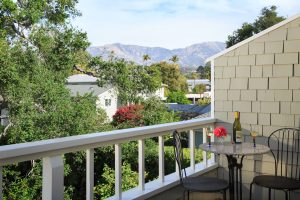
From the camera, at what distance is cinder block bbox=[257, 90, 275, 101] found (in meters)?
4.13

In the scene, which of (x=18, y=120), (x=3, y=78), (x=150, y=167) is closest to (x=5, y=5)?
(x=3, y=78)

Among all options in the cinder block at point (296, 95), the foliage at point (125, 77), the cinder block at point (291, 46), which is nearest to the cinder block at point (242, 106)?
the cinder block at point (296, 95)

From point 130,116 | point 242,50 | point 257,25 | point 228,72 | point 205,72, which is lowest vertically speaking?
point 130,116

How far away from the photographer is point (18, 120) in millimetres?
11125

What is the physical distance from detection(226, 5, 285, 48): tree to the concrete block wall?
54.5 ft

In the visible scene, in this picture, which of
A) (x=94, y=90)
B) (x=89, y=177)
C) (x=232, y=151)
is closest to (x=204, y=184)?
(x=232, y=151)

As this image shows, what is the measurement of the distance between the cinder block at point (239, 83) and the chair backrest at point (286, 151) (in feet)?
2.24

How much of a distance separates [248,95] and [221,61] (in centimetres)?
58

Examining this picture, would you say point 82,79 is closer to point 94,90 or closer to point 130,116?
point 94,90

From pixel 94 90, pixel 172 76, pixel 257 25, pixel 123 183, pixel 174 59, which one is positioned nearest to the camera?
pixel 123 183

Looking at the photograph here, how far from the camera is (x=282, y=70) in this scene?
4031mm

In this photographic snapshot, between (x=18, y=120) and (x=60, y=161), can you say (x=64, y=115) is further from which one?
(x=60, y=161)

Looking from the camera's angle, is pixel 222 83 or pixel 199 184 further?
pixel 222 83

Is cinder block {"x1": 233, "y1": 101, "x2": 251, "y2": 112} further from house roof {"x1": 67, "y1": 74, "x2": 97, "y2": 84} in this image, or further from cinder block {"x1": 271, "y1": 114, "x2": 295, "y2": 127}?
house roof {"x1": 67, "y1": 74, "x2": 97, "y2": 84}
